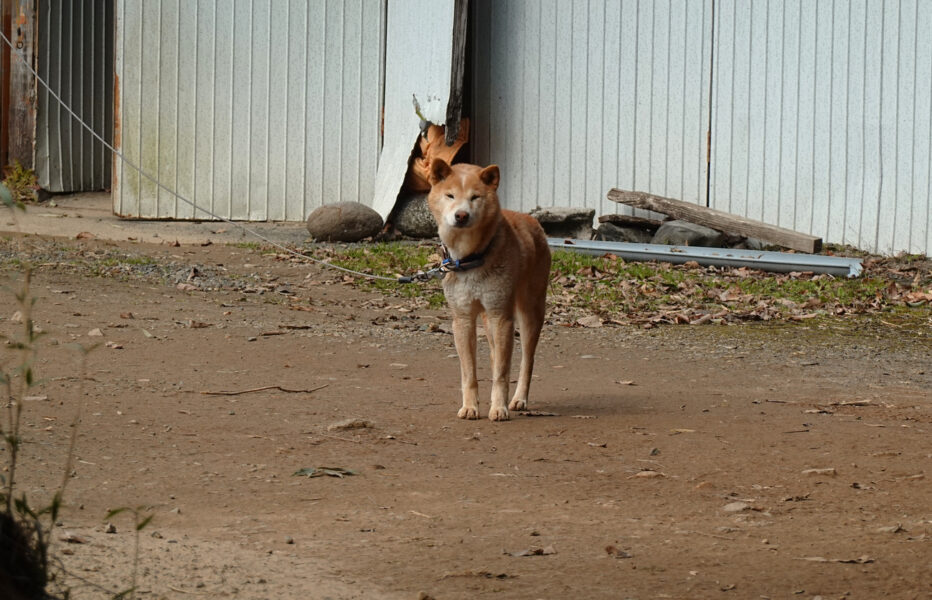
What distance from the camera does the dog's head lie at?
5.72 metres

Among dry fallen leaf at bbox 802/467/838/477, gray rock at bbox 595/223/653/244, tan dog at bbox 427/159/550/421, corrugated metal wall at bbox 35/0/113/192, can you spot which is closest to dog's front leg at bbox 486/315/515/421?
tan dog at bbox 427/159/550/421

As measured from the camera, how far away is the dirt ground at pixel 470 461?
364 cm

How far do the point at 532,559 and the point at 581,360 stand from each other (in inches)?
153

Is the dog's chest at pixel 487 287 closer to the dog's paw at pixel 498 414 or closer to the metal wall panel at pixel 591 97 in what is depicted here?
the dog's paw at pixel 498 414

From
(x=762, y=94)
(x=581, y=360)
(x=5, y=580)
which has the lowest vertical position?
(x=581, y=360)

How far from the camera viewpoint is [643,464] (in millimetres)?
5051

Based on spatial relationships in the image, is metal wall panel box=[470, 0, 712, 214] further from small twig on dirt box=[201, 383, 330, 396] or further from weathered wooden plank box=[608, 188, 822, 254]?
small twig on dirt box=[201, 383, 330, 396]

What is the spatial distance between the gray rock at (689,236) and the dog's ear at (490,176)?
635cm

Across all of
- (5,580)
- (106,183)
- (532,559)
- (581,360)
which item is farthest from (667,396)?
(106,183)

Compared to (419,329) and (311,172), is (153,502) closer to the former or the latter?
(419,329)

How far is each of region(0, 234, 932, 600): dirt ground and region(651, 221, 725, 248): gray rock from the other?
3.51m

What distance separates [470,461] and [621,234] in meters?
7.72

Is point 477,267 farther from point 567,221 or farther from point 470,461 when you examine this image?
point 567,221

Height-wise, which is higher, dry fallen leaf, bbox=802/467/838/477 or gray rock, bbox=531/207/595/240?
gray rock, bbox=531/207/595/240
